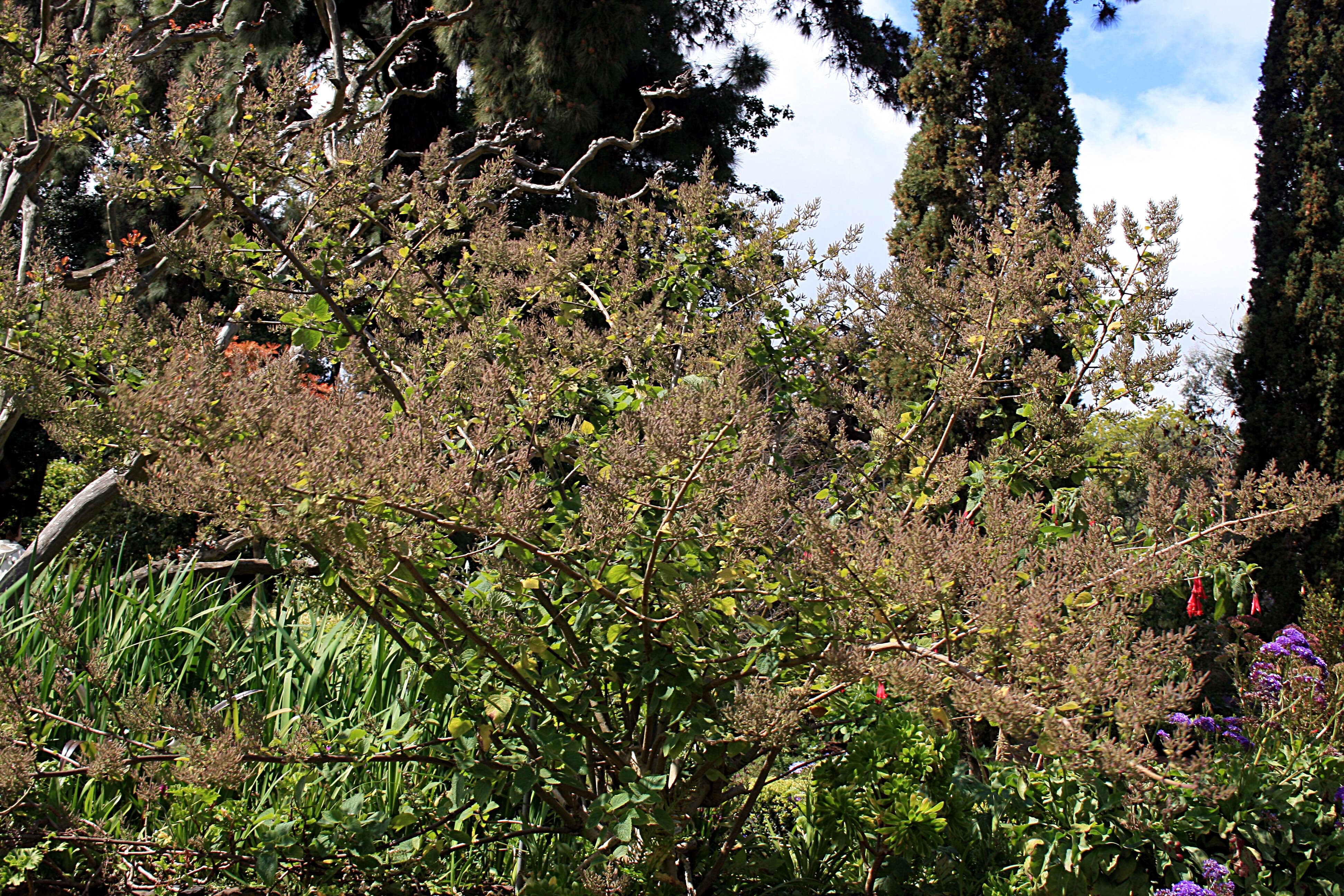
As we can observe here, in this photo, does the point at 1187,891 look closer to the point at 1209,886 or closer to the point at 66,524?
the point at 1209,886

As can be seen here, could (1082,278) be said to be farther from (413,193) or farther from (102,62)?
(102,62)

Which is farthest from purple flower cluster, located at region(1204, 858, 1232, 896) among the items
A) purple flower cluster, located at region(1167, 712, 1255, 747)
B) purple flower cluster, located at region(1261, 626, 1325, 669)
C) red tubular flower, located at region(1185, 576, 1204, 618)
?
purple flower cluster, located at region(1261, 626, 1325, 669)

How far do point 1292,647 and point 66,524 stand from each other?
21.7 ft

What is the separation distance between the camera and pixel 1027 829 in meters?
2.58

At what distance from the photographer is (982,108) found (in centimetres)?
812

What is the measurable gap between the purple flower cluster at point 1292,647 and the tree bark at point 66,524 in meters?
6.20

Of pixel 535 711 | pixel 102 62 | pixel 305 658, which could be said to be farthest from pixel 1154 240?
pixel 102 62

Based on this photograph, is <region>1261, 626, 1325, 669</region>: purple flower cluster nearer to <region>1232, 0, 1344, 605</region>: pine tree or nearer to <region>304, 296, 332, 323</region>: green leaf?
<region>304, 296, 332, 323</region>: green leaf

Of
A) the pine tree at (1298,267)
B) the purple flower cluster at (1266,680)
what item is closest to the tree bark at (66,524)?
the purple flower cluster at (1266,680)

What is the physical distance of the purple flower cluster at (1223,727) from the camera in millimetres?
3121

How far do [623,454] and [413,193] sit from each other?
5.08 ft

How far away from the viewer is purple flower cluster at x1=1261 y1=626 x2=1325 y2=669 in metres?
3.68

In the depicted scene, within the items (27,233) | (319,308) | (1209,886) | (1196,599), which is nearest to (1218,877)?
(1209,886)

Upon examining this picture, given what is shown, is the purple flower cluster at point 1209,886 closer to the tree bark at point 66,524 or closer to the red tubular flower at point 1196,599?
the red tubular flower at point 1196,599
